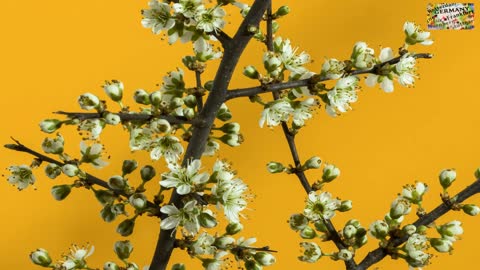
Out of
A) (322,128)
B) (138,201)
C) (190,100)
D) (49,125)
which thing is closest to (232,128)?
(190,100)

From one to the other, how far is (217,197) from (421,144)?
1.11 m

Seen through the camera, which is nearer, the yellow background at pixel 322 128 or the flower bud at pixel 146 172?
the flower bud at pixel 146 172

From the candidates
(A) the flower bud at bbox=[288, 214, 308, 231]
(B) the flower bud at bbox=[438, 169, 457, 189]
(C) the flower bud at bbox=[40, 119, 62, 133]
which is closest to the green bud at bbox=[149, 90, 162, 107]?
(C) the flower bud at bbox=[40, 119, 62, 133]

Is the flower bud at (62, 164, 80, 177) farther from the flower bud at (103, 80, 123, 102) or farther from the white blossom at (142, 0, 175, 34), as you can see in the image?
the white blossom at (142, 0, 175, 34)

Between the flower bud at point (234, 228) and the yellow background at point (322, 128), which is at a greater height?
the yellow background at point (322, 128)

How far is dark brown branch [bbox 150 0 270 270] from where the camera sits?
0.92 m

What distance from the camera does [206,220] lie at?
0.95 m

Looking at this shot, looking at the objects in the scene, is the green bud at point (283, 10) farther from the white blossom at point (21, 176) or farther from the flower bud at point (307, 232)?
the white blossom at point (21, 176)

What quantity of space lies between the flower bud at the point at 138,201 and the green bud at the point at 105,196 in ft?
0.11

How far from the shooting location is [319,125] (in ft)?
6.45

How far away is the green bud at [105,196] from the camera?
1.00 m

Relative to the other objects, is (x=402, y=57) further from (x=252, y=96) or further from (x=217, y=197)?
(x=217, y=197)

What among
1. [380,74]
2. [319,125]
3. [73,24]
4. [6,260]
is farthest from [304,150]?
[380,74]

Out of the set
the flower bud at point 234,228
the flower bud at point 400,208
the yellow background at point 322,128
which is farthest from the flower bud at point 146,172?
the yellow background at point 322,128
